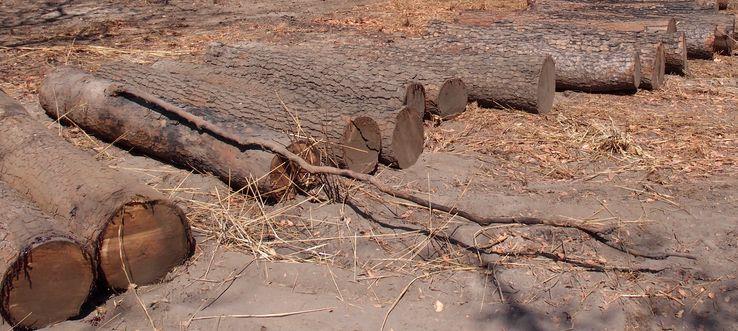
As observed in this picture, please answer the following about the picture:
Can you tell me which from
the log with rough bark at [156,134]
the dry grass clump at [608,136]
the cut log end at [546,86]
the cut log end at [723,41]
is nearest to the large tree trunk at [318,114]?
the log with rough bark at [156,134]

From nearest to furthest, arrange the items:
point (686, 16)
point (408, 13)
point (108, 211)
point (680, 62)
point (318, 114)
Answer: point (108, 211), point (318, 114), point (680, 62), point (686, 16), point (408, 13)

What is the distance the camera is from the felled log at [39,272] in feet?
13.0

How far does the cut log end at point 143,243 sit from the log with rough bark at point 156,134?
89 cm

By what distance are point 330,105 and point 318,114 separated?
27 centimetres

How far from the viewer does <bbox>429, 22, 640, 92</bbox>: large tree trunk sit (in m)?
8.39

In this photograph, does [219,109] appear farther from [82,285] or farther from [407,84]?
[82,285]

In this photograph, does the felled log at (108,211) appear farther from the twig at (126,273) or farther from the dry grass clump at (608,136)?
the dry grass clump at (608,136)

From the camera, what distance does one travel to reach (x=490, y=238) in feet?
16.6

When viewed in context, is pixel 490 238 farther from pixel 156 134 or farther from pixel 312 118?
pixel 156 134

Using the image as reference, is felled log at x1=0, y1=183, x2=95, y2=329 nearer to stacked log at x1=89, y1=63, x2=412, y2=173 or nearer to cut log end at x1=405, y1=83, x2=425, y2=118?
stacked log at x1=89, y1=63, x2=412, y2=173

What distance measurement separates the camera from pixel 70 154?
5133 millimetres

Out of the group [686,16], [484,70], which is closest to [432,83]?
[484,70]

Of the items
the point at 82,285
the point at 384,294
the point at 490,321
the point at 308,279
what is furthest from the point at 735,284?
the point at 82,285

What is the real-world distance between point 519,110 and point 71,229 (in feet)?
15.7
